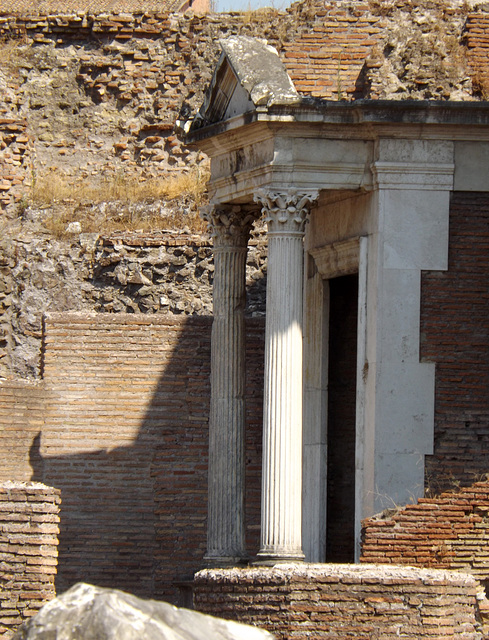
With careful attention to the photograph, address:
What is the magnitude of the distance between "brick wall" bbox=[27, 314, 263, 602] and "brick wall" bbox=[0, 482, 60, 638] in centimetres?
405

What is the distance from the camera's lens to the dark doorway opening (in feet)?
53.4

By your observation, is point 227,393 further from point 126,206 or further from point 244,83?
point 126,206

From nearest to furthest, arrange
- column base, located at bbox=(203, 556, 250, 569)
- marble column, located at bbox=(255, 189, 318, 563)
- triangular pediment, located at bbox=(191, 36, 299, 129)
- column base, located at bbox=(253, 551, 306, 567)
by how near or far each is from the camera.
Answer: column base, located at bbox=(253, 551, 306, 567), marble column, located at bbox=(255, 189, 318, 563), triangular pediment, located at bbox=(191, 36, 299, 129), column base, located at bbox=(203, 556, 250, 569)

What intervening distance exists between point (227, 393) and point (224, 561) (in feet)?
5.43

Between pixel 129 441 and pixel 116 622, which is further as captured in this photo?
pixel 129 441

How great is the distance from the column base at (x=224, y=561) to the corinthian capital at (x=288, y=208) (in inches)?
128

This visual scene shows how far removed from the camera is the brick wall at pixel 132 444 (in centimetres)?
1614

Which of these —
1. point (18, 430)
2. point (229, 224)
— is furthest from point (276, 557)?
point (18, 430)

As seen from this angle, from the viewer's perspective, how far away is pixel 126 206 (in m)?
19.6

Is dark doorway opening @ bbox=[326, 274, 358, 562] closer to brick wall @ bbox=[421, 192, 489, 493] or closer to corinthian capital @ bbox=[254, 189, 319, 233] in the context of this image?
brick wall @ bbox=[421, 192, 489, 493]

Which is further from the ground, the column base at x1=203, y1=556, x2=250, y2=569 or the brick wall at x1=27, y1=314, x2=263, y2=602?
the brick wall at x1=27, y1=314, x2=263, y2=602

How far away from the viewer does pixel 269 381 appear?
13.4m

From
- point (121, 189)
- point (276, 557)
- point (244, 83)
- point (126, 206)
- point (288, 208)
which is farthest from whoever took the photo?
point (121, 189)

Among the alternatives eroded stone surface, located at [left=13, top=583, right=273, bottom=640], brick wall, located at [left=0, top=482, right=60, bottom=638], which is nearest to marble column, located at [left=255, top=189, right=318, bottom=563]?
brick wall, located at [left=0, top=482, right=60, bottom=638]
